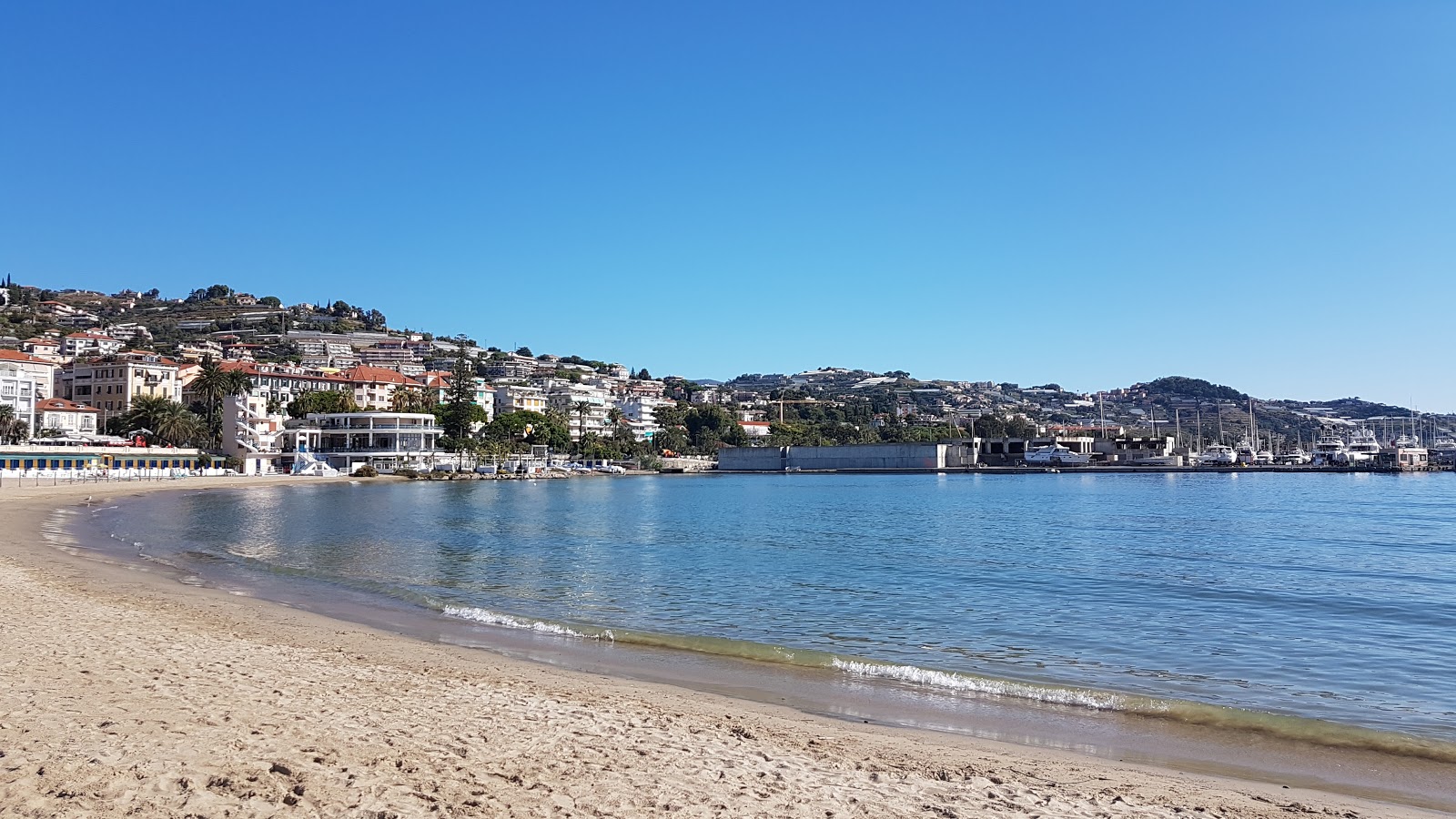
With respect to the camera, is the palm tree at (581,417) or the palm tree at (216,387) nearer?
the palm tree at (216,387)

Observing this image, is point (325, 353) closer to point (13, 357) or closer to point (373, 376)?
point (373, 376)

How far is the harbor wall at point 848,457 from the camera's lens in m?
155

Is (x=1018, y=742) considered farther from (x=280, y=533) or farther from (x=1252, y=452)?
(x=1252, y=452)

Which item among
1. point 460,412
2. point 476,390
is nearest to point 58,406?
point 460,412

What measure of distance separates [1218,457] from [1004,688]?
17140 cm

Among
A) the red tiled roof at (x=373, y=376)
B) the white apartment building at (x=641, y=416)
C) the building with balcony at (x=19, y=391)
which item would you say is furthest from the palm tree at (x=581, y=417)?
the building with balcony at (x=19, y=391)

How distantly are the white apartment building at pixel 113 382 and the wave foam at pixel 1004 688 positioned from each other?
108311mm

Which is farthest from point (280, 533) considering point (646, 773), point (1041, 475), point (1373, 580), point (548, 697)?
point (1041, 475)

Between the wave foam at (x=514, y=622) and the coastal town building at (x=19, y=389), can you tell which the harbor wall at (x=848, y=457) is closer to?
the coastal town building at (x=19, y=389)

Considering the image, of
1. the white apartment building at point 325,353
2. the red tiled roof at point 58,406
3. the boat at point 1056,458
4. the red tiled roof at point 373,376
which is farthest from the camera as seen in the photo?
the white apartment building at point 325,353

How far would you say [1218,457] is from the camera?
16225 cm

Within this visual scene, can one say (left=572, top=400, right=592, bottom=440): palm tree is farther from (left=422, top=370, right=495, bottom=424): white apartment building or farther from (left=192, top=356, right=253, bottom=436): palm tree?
(left=192, top=356, right=253, bottom=436): palm tree

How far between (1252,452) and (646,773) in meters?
181

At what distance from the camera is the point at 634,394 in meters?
196
